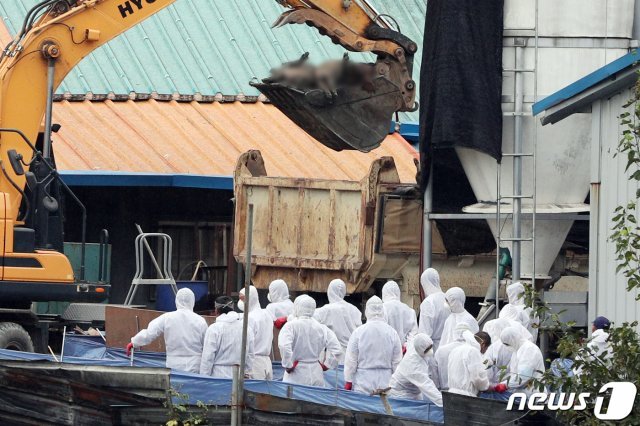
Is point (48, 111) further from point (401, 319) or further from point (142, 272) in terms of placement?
point (401, 319)

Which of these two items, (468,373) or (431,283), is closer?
(468,373)

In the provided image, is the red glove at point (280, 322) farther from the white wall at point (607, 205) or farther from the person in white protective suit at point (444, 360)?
the white wall at point (607, 205)

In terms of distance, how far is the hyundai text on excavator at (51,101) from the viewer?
16078 mm

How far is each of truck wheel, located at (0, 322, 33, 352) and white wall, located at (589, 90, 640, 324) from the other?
623 centimetres

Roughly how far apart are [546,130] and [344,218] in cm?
395

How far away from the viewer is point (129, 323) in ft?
57.4

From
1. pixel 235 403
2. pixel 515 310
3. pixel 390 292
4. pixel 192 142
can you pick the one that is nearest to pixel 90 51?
pixel 390 292

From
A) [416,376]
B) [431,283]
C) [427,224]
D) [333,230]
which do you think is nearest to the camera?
[416,376]

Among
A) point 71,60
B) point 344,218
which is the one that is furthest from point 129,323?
point 344,218

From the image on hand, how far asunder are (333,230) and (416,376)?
707 centimetres

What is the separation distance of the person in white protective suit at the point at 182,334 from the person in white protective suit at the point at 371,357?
1.82 metres

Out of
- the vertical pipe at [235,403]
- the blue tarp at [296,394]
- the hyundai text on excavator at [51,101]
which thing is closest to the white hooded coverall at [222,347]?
the blue tarp at [296,394]

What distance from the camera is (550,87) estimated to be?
1814 cm

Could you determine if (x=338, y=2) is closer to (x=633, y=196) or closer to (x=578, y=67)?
(x=578, y=67)
